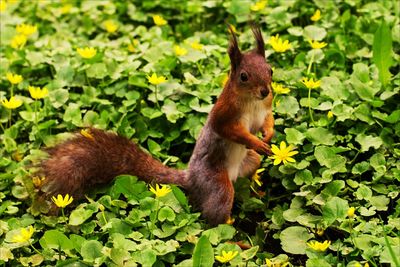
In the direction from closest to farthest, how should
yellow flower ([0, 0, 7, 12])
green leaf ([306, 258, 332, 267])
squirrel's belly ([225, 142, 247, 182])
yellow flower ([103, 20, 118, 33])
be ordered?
green leaf ([306, 258, 332, 267]), squirrel's belly ([225, 142, 247, 182]), yellow flower ([103, 20, 118, 33]), yellow flower ([0, 0, 7, 12])

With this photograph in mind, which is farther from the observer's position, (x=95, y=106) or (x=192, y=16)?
(x=192, y=16)

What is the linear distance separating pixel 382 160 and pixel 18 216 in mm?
1842

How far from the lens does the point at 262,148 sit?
356cm

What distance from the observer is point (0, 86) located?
4793 millimetres

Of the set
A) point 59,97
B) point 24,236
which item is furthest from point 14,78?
point 24,236

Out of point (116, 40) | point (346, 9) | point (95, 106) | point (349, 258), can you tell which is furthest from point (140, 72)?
point (349, 258)

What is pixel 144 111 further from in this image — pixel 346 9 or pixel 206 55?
pixel 346 9

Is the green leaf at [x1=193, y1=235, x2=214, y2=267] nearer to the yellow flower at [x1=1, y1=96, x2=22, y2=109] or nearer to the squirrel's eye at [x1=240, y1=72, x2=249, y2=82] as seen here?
the squirrel's eye at [x1=240, y1=72, x2=249, y2=82]

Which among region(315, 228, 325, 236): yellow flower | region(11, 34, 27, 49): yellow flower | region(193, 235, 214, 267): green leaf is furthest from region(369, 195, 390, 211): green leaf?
region(11, 34, 27, 49): yellow flower

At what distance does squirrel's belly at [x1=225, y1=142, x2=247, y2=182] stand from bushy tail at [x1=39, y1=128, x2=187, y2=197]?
24cm

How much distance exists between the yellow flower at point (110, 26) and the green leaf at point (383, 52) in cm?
195

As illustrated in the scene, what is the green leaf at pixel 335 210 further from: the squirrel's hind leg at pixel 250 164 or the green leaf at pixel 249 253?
the squirrel's hind leg at pixel 250 164

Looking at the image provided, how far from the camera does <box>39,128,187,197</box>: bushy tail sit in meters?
3.71

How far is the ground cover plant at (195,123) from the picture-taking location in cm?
343
